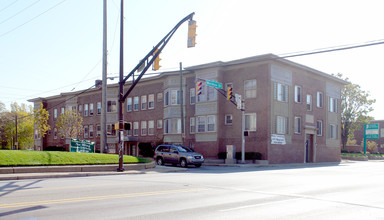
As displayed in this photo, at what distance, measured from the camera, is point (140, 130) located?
46812mm

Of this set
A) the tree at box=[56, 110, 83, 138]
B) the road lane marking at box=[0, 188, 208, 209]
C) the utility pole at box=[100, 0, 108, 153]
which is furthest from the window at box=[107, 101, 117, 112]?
the road lane marking at box=[0, 188, 208, 209]

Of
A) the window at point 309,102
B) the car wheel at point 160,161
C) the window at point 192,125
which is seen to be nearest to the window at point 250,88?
the window at point 192,125

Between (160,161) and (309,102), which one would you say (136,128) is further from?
(309,102)

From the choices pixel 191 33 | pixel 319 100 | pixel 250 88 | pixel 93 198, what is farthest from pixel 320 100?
pixel 93 198

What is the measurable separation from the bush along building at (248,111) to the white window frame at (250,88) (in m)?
0.09

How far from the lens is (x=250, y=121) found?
35.7 metres

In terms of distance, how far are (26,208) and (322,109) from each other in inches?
1494

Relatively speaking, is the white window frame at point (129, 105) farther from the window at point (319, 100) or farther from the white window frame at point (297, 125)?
the window at point (319, 100)

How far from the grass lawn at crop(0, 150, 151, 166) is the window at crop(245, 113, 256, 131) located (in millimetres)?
15984

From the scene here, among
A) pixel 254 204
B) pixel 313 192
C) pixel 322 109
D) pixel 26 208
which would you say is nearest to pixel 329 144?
pixel 322 109

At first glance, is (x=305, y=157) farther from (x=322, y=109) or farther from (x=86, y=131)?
(x=86, y=131)

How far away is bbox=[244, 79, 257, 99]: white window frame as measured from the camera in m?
35.5

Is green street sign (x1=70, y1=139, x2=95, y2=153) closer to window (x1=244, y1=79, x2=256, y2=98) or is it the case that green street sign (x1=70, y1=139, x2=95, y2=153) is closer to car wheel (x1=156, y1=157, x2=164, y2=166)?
car wheel (x1=156, y1=157, x2=164, y2=166)

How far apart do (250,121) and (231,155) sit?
396 centimetres
